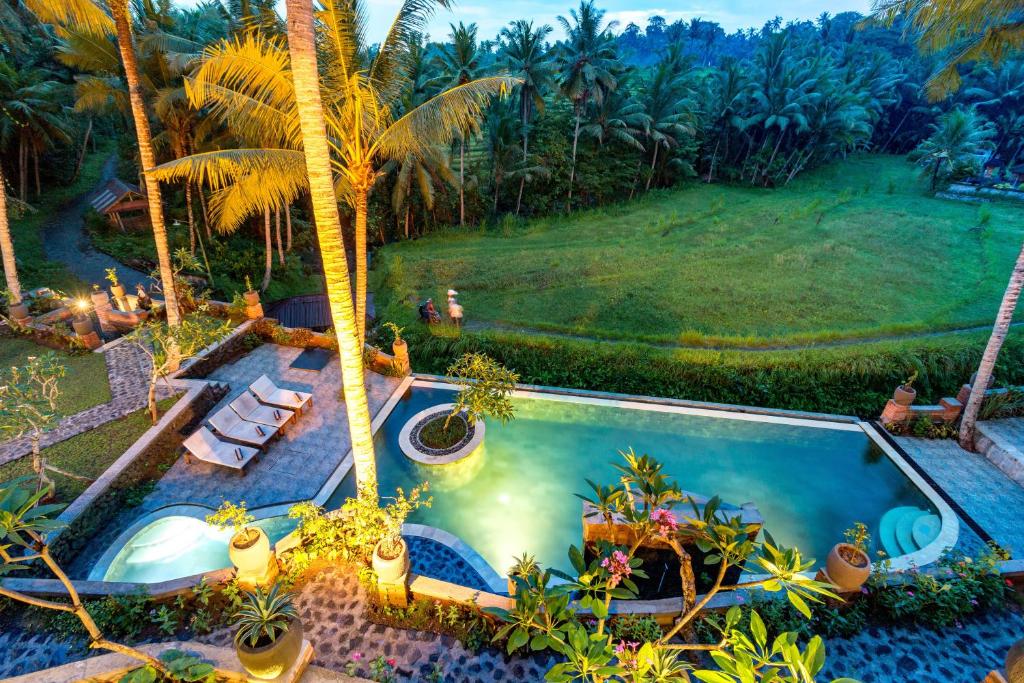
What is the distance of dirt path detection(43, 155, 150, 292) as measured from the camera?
674 inches

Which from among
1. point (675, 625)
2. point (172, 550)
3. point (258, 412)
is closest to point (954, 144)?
point (675, 625)

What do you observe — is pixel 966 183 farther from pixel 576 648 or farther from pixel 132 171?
pixel 132 171

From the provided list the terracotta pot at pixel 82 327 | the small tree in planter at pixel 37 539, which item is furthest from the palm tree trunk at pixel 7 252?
the small tree in planter at pixel 37 539

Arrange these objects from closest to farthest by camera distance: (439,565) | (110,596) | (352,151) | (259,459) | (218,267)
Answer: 1. (110,596)
2. (439,565)
3. (352,151)
4. (259,459)
5. (218,267)

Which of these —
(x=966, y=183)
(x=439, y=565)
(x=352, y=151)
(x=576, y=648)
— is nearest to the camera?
(x=576, y=648)

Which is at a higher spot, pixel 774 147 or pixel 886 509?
pixel 774 147

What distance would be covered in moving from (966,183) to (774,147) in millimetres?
11439

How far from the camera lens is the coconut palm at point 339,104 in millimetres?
7113

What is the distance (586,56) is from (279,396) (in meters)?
22.3

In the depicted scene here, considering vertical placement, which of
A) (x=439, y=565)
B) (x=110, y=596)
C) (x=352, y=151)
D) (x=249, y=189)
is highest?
(x=352, y=151)

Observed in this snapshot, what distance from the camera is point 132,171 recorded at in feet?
81.7

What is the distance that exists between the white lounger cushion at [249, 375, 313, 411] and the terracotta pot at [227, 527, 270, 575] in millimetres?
5204

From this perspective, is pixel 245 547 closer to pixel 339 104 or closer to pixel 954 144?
pixel 339 104

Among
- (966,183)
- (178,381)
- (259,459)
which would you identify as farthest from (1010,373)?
(966,183)
